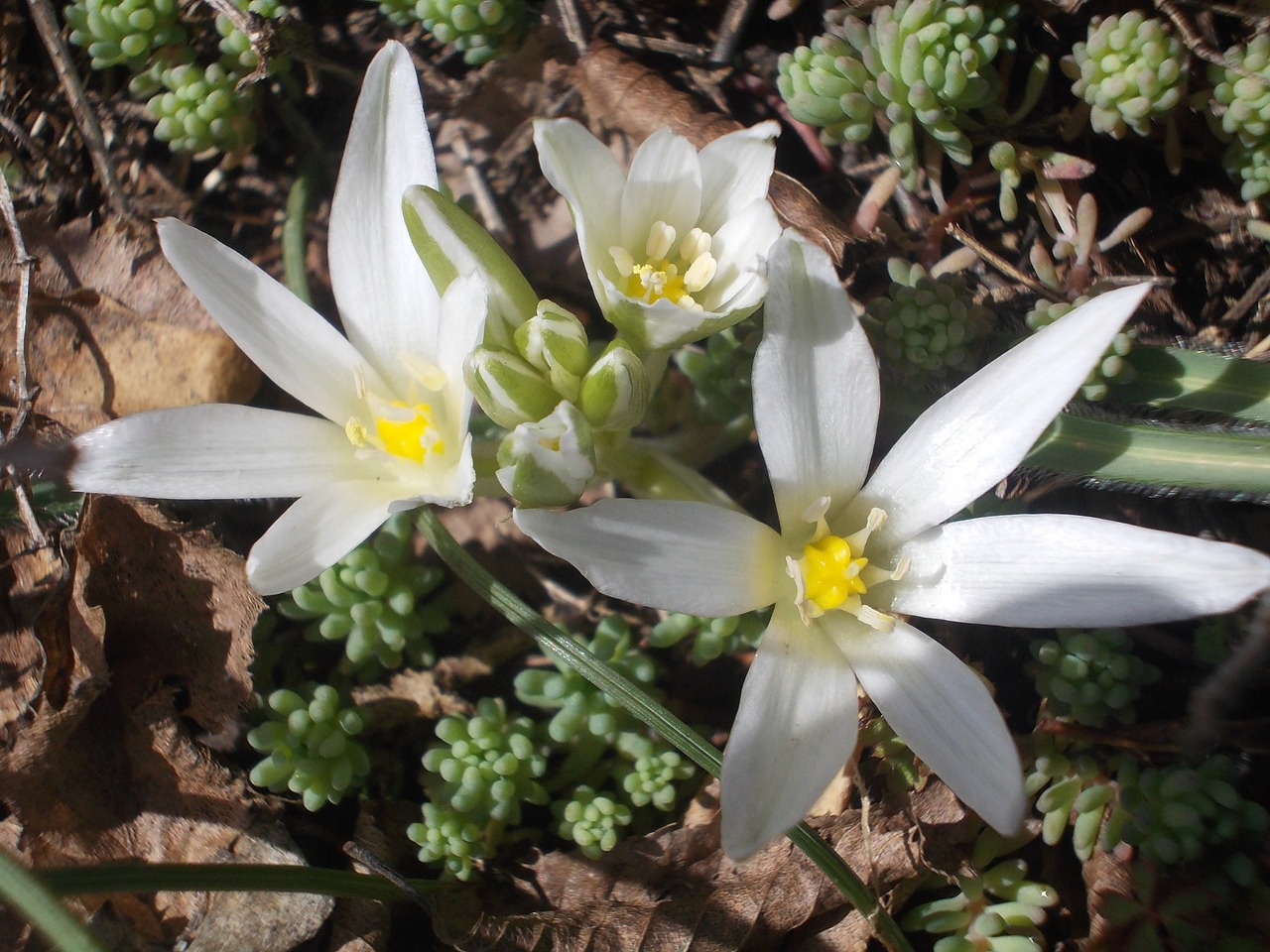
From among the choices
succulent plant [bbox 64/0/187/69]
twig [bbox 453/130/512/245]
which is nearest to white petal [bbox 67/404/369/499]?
twig [bbox 453/130/512/245]

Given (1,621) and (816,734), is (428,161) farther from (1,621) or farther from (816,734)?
(1,621)

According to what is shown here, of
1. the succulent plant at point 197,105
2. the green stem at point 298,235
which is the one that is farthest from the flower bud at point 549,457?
the succulent plant at point 197,105

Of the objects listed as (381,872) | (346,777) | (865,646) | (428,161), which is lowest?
(381,872)

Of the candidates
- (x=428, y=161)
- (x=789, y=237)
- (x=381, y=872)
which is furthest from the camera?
(x=381, y=872)

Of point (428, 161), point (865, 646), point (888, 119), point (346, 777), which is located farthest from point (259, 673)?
point (888, 119)

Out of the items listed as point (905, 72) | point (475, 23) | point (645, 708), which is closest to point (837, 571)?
point (645, 708)

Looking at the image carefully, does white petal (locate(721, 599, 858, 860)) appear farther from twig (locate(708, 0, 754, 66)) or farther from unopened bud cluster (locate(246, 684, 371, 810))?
twig (locate(708, 0, 754, 66))

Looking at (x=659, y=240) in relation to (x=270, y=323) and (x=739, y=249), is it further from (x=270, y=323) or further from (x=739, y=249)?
(x=270, y=323)
